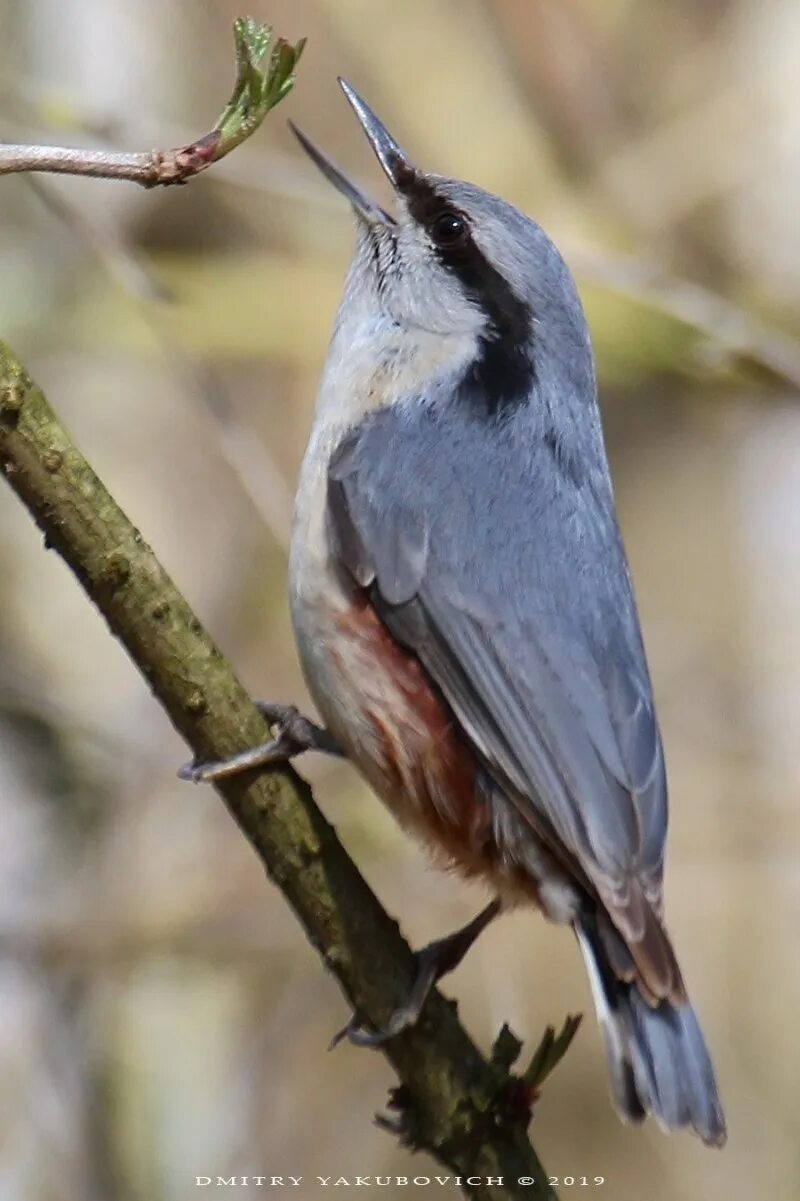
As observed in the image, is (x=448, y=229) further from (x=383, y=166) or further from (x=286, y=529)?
(x=286, y=529)

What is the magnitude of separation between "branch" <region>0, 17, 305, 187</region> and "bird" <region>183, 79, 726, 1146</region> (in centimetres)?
85

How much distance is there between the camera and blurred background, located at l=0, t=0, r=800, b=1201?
3.60m

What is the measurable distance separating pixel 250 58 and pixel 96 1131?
246 centimetres

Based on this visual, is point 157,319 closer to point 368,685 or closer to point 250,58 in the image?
point 368,685

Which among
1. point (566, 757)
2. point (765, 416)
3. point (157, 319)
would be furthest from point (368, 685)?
point (765, 416)

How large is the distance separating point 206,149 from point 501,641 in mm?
1097

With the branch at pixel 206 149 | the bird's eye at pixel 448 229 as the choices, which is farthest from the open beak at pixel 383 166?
the branch at pixel 206 149

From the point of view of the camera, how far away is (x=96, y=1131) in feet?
10.9

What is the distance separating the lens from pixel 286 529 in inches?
139

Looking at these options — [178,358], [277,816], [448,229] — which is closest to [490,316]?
[448,229]

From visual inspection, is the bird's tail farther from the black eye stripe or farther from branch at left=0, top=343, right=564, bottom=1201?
the black eye stripe

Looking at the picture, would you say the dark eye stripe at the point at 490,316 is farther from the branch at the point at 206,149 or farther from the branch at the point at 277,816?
the branch at the point at 206,149

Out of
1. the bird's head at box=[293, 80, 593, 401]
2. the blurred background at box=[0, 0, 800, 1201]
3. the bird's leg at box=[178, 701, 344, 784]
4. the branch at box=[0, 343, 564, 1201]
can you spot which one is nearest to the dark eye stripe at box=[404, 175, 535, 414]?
the bird's head at box=[293, 80, 593, 401]

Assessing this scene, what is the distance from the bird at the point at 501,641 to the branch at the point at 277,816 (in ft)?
0.19
